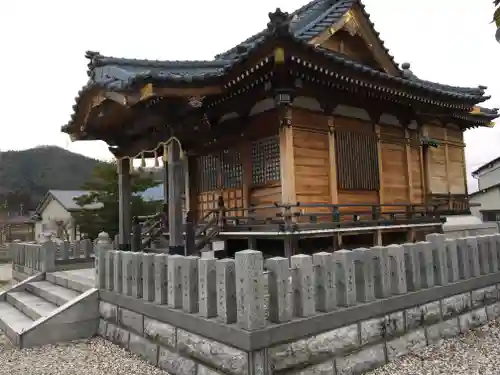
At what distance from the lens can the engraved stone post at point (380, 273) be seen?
220 inches

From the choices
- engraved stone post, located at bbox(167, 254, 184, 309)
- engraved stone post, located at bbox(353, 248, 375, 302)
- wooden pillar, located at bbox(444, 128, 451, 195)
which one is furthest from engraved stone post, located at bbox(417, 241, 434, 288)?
wooden pillar, located at bbox(444, 128, 451, 195)

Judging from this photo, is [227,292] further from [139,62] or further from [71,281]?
[139,62]

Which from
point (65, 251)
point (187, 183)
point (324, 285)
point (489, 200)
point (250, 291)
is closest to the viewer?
point (250, 291)

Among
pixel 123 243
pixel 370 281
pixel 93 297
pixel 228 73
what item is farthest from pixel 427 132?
pixel 93 297

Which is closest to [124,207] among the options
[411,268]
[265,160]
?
[265,160]

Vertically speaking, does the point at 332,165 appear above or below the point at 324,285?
above

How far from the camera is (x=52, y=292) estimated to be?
9031mm

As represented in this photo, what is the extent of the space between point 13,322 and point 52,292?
112 centimetres

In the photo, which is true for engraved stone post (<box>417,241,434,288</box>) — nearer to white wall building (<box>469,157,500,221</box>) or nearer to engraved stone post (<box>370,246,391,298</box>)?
engraved stone post (<box>370,246,391,298</box>)

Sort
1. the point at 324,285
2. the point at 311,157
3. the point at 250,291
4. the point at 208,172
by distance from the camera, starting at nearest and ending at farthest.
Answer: the point at 250,291 < the point at 324,285 < the point at 311,157 < the point at 208,172

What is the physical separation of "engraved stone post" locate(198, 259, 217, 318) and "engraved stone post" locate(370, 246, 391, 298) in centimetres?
220

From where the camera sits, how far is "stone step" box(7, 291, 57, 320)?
812 cm

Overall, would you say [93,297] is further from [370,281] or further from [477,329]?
[477,329]

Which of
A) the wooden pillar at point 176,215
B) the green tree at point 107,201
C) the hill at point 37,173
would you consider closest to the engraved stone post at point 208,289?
the wooden pillar at point 176,215
